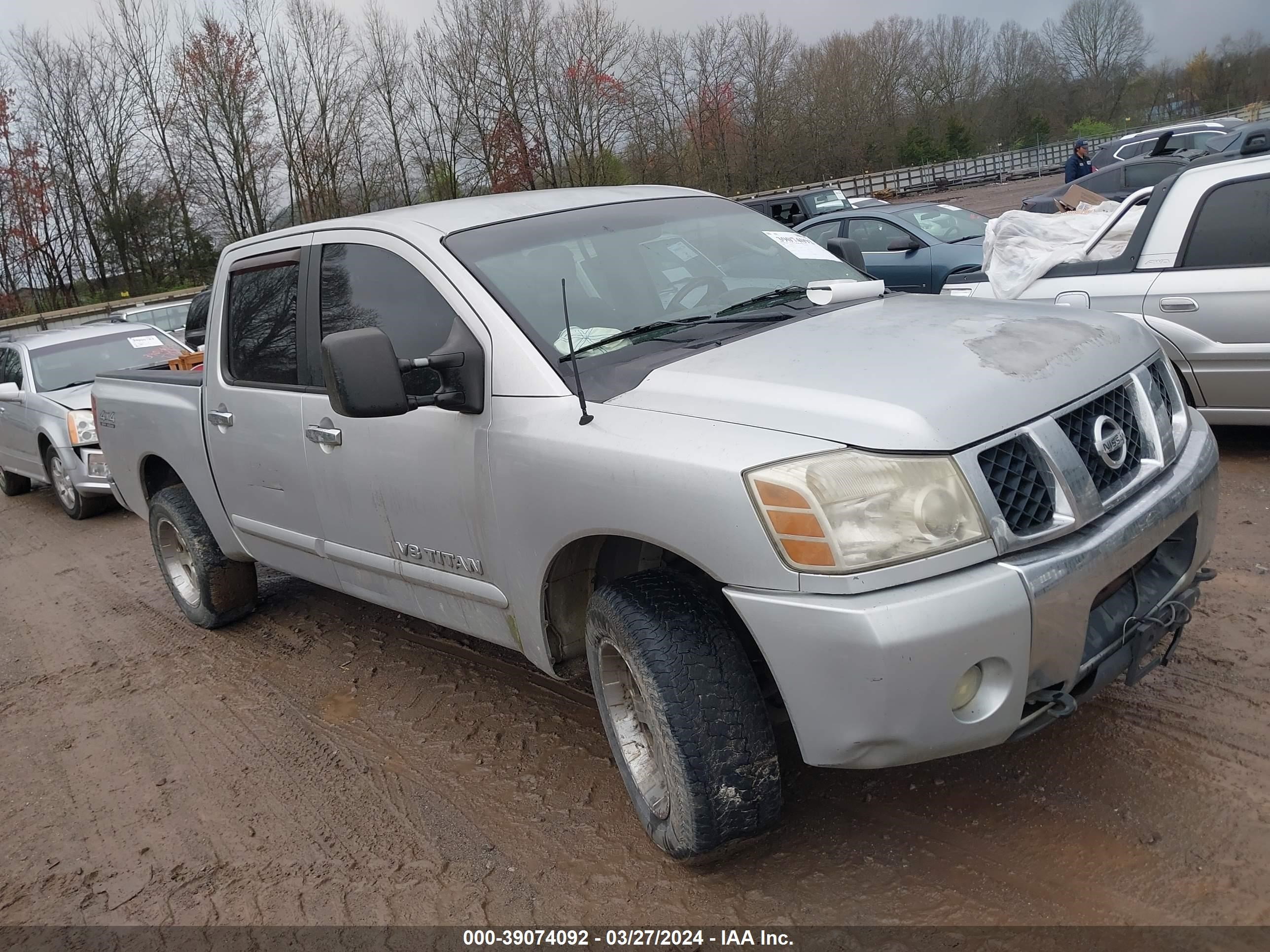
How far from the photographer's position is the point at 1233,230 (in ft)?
18.0

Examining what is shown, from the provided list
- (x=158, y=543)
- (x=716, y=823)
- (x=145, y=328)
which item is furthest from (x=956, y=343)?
(x=145, y=328)

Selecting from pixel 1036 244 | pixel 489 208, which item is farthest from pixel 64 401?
pixel 1036 244

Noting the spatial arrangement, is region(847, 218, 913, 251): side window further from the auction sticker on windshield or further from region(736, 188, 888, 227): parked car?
region(736, 188, 888, 227): parked car

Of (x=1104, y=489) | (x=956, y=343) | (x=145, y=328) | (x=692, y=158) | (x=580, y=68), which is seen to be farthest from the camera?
(x=692, y=158)

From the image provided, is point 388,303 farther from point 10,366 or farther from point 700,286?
point 10,366

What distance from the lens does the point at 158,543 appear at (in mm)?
5672

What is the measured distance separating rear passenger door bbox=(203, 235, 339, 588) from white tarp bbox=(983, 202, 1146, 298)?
4.30 meters

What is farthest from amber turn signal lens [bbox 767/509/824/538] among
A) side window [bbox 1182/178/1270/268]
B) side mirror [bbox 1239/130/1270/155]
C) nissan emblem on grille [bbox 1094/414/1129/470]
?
side mirror [bbox 1239/130/1270/155]

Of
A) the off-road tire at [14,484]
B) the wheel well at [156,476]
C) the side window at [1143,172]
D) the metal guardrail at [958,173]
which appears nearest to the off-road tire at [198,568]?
the wheel well at [156,476]

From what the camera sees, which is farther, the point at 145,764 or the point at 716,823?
the point at 145,764

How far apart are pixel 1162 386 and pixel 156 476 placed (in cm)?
499

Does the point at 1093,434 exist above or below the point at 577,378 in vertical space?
below

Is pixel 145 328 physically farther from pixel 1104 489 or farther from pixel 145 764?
pixel 1104 489

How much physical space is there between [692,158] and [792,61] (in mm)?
8964
